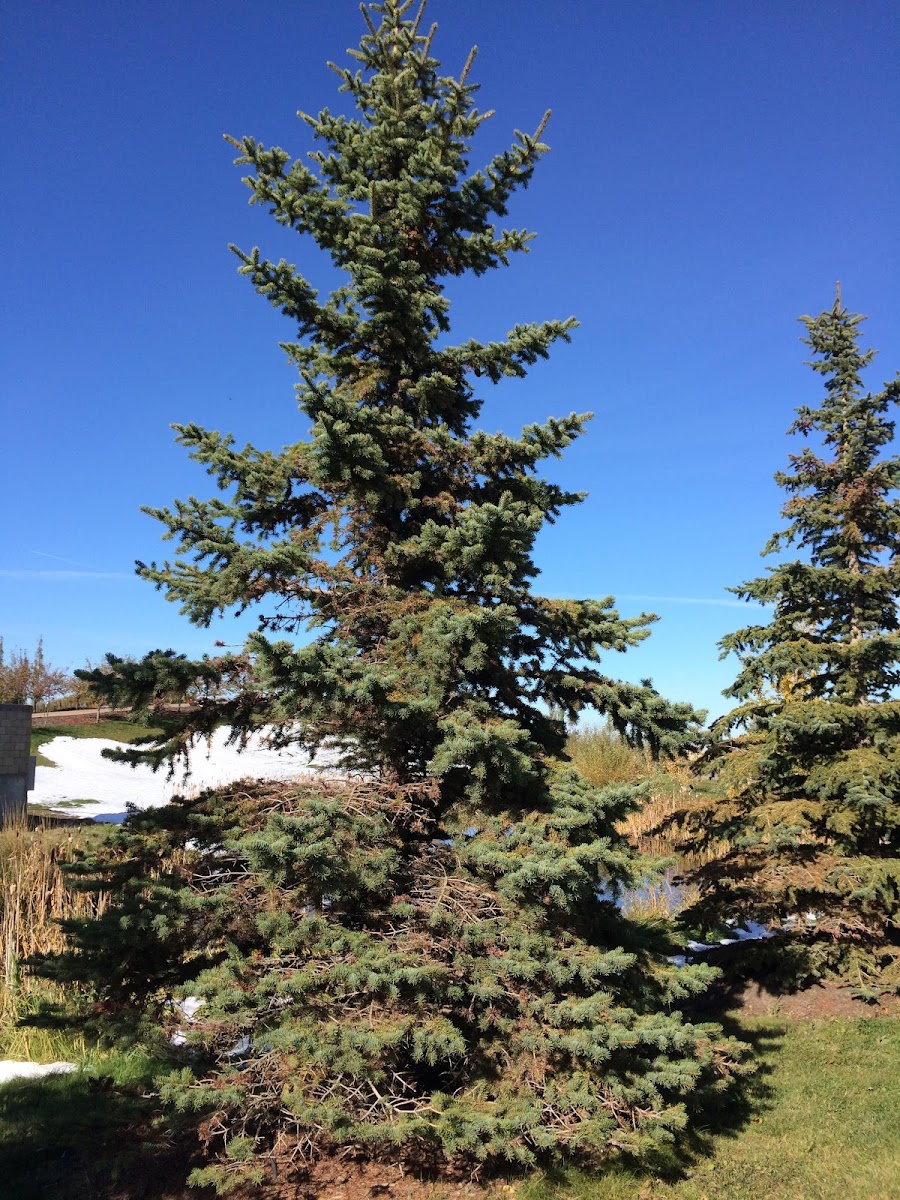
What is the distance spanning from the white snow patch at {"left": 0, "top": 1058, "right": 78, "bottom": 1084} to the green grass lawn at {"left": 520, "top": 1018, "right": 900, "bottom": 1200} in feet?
13.1

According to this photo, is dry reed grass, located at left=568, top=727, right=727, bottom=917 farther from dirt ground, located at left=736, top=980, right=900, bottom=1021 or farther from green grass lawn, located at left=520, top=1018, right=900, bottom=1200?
green grass lawn, located at left=520, top=1018, right=900, bottom=1200

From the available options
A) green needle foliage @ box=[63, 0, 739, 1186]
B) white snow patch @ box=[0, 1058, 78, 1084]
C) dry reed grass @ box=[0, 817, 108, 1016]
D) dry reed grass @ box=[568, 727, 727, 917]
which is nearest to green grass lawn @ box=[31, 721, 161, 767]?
dry reed grass @ box=[568, 727, 727, 917]

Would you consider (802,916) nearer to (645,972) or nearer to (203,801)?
(645,972)

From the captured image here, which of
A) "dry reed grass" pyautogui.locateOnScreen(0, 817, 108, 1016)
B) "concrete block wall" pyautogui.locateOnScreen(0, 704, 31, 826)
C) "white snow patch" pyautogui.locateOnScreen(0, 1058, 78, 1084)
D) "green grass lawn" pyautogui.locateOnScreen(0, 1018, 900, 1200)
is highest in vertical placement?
"concrete block wall" pyautogui.locateOnScreen(0, 704, 31, 826)

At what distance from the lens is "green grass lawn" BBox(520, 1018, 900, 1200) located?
13.9 ft

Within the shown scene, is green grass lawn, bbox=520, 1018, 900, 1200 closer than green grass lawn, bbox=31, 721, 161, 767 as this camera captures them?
Yes

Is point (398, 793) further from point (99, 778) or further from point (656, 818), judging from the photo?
point (99, 778)

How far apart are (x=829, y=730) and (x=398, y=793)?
15.8 ft

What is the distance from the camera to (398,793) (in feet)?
15.4

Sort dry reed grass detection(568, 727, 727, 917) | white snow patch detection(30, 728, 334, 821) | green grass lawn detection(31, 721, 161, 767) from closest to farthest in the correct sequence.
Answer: dry reed grass detection(568, 727, 727, 917)
white snow patch detection(30, 728, 334, 821)
green grass lawn detection(31, 721, 161, 767)

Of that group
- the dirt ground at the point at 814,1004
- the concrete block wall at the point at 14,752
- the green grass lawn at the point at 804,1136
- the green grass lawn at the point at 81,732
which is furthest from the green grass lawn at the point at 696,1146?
the green grass lawn at the point at 81,732

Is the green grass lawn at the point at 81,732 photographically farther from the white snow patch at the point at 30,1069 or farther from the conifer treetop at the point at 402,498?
the conifer treetop at the point at 402,498

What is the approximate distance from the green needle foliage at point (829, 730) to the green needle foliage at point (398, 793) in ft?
8.94

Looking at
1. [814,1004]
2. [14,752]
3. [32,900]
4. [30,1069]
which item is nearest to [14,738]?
[14,752]
